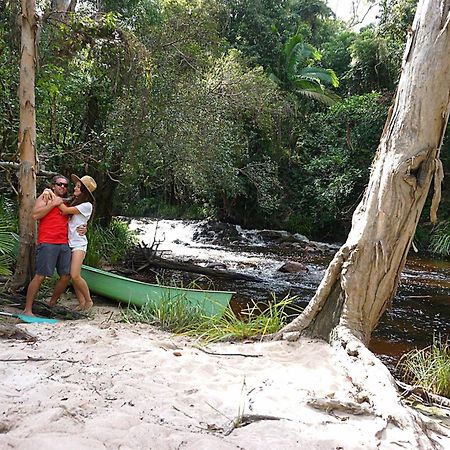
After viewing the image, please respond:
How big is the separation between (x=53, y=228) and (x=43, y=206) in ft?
0.95

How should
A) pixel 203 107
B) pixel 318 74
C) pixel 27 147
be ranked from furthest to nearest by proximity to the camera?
pixel 318 74, pixel 203 107, pixel 27 147

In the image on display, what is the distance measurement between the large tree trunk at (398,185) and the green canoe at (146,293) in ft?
5.42

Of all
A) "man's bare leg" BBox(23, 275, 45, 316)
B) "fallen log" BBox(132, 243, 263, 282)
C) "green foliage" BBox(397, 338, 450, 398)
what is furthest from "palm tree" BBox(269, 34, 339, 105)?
"green foliage" BBox(397, 338, 450, 398)

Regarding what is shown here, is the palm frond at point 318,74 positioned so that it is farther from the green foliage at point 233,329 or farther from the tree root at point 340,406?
the tree root at point 340,406

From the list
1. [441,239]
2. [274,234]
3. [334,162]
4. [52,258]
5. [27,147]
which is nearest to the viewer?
[52,258]

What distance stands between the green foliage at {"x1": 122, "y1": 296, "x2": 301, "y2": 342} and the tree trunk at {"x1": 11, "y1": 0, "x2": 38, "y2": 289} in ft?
4.87

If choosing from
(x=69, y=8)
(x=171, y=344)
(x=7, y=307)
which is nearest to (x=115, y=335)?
(x=171, y=344)

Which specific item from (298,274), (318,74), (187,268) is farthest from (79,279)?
(318,74)

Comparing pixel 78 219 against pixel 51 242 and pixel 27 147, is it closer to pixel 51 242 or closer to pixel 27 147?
pixel 51 242

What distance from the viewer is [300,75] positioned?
20969 mm

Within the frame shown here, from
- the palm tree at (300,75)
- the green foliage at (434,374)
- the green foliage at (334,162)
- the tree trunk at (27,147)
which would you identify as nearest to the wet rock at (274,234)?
the green foliage at (334,162)

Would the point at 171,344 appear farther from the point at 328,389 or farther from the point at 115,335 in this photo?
the point at 328,389

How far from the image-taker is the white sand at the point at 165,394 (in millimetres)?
2814

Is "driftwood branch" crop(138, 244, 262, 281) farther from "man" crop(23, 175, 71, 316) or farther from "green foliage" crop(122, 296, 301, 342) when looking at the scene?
"man" crop(23, 175, 71, 316)
